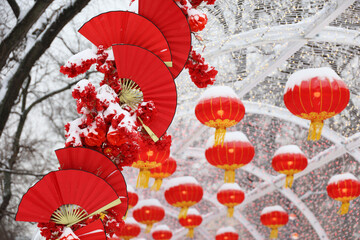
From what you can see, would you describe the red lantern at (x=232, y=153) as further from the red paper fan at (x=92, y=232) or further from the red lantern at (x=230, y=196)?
the red paper fan at (x=92, y=232)

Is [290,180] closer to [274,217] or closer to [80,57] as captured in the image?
[274,217]

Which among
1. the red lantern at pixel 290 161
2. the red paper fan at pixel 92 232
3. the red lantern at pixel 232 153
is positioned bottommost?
the red paper fan at pixel 92 232

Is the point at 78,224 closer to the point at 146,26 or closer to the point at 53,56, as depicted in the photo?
the point at 146,26

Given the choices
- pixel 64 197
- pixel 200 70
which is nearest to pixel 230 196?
pixel 200 70

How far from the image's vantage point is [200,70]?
10.5 ft

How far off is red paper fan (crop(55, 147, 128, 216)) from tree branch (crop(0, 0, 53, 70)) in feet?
7.87

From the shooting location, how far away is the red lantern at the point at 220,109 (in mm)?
6203

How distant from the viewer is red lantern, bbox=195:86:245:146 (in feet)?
20.4

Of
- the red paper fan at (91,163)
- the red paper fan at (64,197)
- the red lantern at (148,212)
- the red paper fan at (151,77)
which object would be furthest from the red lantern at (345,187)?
the red paper fan at (64,197)

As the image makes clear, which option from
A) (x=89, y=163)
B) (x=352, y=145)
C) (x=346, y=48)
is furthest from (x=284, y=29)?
(x=89, y=163)

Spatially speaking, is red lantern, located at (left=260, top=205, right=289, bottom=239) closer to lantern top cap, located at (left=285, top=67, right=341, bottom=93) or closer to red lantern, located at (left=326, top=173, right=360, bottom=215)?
red lantern, located at (left=326, top=173, right=360, bottom=215)

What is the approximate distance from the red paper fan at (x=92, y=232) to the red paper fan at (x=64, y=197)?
0.08 m

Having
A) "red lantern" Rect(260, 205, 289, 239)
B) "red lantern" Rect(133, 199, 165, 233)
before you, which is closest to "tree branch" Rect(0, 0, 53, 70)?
"red lantern" Rect(133, 199, 165, 233)

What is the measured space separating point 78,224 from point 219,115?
3.94 metres
